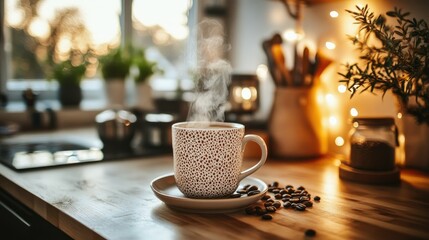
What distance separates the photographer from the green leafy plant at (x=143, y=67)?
2.14 meters

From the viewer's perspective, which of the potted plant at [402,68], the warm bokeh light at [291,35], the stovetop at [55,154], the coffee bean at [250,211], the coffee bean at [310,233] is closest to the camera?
the coffee bean at [310,233]

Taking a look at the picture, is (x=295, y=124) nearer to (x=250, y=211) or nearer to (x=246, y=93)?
(x=246, y=93)

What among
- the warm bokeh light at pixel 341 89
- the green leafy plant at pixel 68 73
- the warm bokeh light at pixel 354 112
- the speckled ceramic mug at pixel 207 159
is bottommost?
the speckled ceramic mug at pixel 207 159

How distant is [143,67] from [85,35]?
1.34 ft

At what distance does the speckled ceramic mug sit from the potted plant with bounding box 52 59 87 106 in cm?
137

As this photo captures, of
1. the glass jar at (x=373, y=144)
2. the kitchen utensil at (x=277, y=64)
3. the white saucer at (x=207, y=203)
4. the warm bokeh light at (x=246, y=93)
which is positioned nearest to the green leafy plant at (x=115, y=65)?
the warm bokeh light at (x=246, y=93)

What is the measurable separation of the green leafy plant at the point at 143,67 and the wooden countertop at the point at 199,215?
1.03 meters

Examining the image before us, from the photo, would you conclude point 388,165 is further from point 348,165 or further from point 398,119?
point 398,119

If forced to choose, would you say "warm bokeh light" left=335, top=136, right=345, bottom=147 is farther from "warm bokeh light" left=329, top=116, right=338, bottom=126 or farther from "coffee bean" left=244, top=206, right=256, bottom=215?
"coffee bean" left=244, top=206, right=256, bottom=215

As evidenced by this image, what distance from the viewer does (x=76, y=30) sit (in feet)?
7.44

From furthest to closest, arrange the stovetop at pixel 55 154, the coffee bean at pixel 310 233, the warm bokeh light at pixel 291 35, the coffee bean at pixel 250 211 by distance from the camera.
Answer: the warm bokeh light at pixel 291 35 < the stovetop at pixel 55 154 < the coffee bean at pixel 250 211 < the coffee bean at pixel 310 233

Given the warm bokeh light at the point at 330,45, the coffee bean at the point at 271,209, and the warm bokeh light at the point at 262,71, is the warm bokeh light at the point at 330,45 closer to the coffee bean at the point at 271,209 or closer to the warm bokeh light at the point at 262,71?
the warm bokeh light at the point at 262,71

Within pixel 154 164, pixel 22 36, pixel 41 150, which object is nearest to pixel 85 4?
pixel 22 36

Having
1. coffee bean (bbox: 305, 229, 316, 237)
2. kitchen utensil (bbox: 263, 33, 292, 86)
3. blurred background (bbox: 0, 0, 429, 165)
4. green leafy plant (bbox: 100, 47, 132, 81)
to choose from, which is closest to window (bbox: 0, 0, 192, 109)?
blurred background (bbox: 0, 0, 429, 165)
